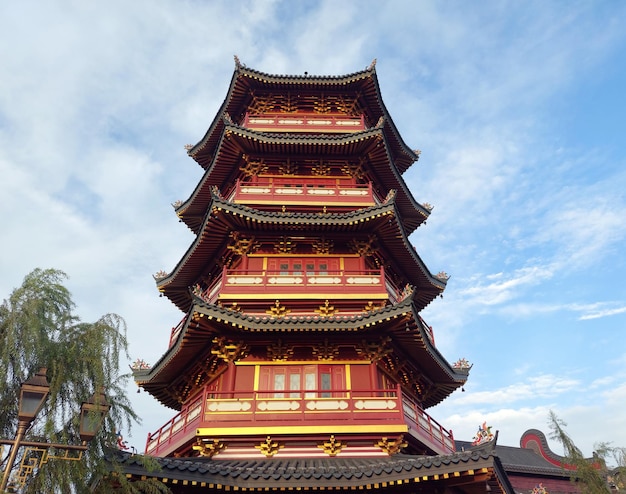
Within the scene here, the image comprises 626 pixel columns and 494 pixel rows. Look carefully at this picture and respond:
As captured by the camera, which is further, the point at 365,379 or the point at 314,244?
the point at 314,244

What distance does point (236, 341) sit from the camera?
1662 cm

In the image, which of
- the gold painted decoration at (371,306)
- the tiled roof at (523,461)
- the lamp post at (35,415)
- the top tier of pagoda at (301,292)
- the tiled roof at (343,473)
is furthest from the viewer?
the tiled roof at (523,461)

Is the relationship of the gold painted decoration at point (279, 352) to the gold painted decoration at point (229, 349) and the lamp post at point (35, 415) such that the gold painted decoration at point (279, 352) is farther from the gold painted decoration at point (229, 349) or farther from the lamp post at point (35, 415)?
the lamp post at point (35, 415)

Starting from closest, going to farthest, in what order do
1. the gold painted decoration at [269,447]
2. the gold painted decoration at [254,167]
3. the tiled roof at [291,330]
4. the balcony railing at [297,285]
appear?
1. the gold painted decoration at [269,447]
2. the tiled roof at [291,330]
3. the balcony railing at [297,285]
4. the gold painted decoration at [254,167]

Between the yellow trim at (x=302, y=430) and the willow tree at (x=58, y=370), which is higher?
the yellow trim at (x=302, y=430)

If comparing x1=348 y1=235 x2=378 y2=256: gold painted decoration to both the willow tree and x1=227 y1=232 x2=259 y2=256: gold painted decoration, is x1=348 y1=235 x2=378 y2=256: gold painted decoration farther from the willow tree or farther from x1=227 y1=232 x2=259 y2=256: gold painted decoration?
the willow tree

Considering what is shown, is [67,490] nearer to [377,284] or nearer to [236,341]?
[236,341]

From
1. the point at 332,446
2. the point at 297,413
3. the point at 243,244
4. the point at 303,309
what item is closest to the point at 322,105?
the point at 243,244

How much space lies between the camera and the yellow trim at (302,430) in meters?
14.6

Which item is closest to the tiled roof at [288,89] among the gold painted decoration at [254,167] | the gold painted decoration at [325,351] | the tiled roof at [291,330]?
the gold painted decoration at [254,167]

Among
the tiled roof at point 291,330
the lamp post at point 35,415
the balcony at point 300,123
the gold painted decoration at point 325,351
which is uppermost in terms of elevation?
the balcony at point 300,123

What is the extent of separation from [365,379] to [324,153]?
31.7 feet

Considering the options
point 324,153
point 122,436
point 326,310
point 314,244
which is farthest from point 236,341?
point 324,153

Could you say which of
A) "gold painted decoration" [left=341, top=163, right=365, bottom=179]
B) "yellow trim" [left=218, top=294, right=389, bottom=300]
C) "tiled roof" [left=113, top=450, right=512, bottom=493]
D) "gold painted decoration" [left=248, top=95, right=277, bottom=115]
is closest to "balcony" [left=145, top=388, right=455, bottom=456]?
"tiled roof" [left=113, top=450, right=512, bottom=493]
